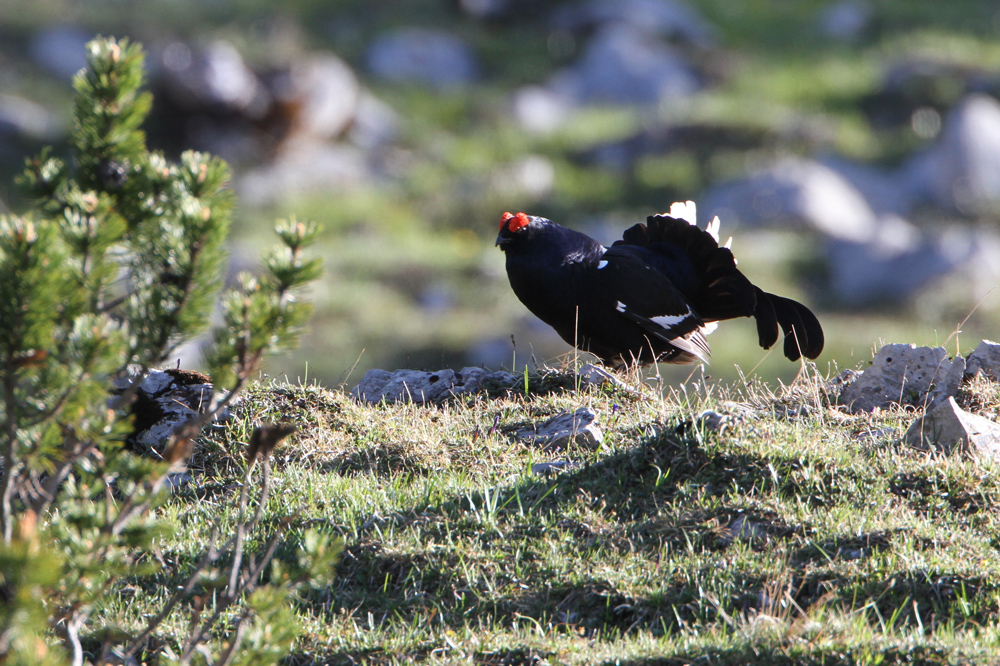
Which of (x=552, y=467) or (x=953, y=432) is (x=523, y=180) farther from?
(x=953, y=432)

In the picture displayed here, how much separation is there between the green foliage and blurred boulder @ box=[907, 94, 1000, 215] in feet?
66.0

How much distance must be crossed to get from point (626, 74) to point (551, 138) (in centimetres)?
418

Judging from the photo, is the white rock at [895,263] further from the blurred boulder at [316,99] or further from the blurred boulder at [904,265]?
the blurred boulder at [316,99]

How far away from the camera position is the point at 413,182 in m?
21.5

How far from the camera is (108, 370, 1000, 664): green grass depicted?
11.7 feet

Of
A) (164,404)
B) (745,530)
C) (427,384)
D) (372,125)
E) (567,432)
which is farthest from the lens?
(372,125)

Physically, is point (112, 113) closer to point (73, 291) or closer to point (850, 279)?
point (73, 291)

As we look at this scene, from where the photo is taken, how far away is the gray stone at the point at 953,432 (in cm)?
448

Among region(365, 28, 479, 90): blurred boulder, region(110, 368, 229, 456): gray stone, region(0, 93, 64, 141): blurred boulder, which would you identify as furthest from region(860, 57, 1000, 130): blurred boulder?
region(110, 368, 229, 456): gray stone

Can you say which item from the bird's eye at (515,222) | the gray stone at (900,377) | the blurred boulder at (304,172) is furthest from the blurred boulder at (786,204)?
the gray stone at (900,377)

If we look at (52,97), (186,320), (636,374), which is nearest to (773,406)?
(636,374)

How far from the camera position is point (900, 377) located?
538 centimetres

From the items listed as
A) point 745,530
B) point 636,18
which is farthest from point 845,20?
point 745,530

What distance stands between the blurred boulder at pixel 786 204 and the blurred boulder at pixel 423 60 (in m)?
9.41
